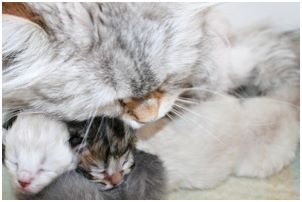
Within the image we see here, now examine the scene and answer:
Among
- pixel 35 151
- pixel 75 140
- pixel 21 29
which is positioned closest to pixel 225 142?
pixel 75 140

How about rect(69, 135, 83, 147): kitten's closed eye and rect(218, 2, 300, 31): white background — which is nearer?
rect(69, 135, 83, 147): kitten's closed eye

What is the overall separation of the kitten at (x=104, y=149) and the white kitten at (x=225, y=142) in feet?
0.38

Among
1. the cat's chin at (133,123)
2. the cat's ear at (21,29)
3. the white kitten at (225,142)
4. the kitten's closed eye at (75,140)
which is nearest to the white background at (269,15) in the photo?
the white kitten at (225,142)

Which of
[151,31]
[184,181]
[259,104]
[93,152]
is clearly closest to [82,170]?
[93,152]

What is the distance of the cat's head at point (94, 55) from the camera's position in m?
1.15

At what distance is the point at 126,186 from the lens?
1.37 meters

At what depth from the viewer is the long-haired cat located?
114 cm

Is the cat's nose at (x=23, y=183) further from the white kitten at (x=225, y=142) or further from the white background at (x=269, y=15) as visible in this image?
the white background at (x=269, y=15)

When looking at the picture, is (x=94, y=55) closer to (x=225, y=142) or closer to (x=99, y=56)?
(x=99, y=56)

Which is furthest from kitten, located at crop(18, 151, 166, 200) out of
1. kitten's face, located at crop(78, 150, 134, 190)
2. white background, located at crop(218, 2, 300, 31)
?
white background, located at crop(218, 2, 300, 31)

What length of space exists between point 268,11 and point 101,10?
2.50 feet

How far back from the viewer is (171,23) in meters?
1.26

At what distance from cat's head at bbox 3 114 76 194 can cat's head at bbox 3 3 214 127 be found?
46 mm

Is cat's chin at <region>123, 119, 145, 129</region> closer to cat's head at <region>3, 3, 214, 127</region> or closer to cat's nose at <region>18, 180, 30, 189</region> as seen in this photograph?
cat's head at <region>3, 3, 214, 127</region>
